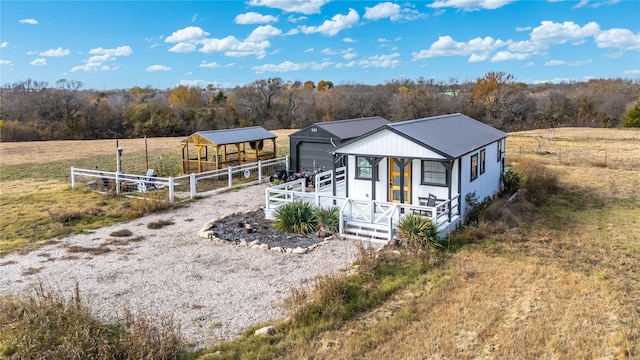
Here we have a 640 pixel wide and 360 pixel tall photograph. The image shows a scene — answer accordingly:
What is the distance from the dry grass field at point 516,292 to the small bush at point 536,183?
55cm

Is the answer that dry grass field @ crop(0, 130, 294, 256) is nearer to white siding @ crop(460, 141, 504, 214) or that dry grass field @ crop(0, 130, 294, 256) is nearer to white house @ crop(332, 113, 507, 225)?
white house @ crop(332, 113, 507, 225)

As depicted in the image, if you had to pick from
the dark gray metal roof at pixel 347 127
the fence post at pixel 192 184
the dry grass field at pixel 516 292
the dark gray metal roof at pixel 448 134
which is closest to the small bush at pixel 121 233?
the dry grass field at pixel 516 292

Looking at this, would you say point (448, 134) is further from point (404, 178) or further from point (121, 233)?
point (121, 233)

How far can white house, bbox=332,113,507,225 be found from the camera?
44.2 feet

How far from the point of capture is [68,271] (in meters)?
10.7

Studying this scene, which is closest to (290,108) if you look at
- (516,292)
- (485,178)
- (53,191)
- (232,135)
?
(232,135)

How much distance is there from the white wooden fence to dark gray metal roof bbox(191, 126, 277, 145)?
1.47 m

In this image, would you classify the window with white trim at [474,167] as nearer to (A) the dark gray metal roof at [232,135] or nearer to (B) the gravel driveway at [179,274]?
(B) the gravel driveway at [179,274]

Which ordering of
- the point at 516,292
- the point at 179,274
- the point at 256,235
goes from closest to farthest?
the point at 516,292 < the point at 179,274 < the point at 256,235

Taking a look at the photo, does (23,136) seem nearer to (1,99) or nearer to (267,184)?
(1,99)

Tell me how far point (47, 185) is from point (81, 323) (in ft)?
56.5

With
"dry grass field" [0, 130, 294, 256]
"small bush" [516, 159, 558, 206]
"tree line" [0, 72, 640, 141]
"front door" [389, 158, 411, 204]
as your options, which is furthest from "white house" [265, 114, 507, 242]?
"tree line" [0, 72, 640, 141]

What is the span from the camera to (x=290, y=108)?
60531 millimetres

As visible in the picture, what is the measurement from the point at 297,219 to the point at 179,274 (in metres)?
4.17
